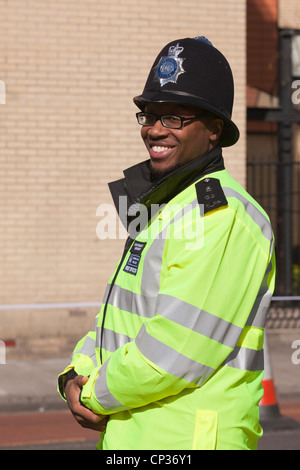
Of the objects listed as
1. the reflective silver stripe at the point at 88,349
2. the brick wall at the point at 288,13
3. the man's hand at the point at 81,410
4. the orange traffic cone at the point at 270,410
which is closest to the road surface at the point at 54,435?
the orange traffic cone at the point at 270,410

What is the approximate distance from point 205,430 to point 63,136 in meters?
8.97

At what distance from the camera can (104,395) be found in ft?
7.27

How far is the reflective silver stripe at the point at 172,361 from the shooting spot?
83.4 inches

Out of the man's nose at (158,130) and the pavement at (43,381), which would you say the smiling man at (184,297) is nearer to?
the man's nose at (158,130)

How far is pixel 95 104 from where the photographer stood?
10914mm

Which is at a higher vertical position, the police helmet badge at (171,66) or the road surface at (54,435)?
the police helmet badge at (171,66)

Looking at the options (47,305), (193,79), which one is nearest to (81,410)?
(193,79)

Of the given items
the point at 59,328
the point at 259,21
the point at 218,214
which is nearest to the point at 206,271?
the point at 218,214

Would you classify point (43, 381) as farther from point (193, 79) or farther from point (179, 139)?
point (193, 79)

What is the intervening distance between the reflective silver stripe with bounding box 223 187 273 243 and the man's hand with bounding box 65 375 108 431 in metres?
0.68

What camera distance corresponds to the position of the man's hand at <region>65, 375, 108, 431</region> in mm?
2316

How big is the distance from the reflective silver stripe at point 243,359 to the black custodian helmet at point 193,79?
0.70m

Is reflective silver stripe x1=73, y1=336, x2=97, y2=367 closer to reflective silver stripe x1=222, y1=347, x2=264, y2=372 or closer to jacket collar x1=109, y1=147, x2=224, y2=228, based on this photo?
jacket collar x1=109, y1=147, x2=224, y2=228

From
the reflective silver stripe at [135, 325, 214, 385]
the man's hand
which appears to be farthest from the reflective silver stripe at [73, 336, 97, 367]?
the reflective silver stripe at [135, 325, 214, 385]
